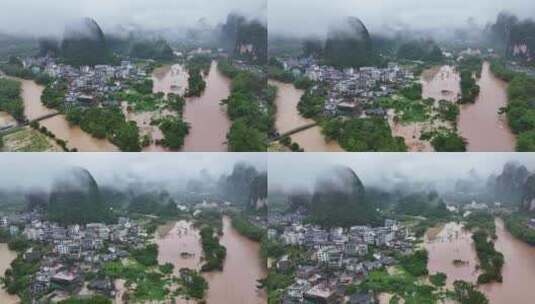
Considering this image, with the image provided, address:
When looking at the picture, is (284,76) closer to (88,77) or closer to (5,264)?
(88,77)

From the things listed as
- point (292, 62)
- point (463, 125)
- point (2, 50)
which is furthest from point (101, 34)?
point (463, 125)

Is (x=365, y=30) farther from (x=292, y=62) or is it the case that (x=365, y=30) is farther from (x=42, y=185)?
(x=42, y=185)

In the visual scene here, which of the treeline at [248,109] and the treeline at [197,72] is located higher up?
the treeline at [197,72]

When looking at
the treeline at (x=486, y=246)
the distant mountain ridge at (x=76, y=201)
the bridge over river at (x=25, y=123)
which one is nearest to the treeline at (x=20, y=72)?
the bridge over river at (x=25, y=123)

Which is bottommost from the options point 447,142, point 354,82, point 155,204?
point 155,204

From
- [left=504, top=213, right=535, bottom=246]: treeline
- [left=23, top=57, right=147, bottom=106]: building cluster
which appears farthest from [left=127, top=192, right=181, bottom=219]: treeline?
[left=504, top=213, right=535, bottom=246]: treeline

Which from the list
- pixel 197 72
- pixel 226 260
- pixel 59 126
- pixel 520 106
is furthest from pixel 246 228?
pixel 520 106

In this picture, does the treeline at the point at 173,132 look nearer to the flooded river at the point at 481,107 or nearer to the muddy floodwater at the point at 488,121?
the flooded river at the point at 481,107
